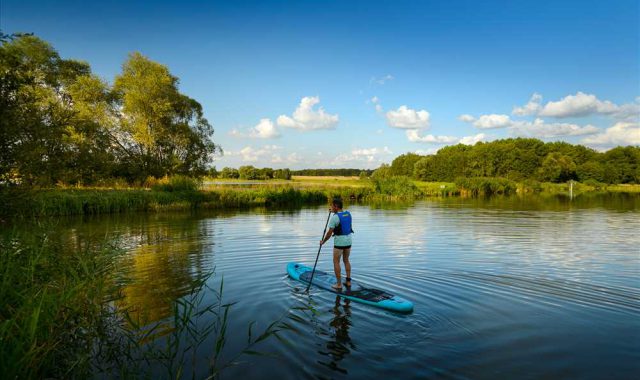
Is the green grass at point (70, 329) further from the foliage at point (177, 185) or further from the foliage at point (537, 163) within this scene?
the foliage at point (537, 163)

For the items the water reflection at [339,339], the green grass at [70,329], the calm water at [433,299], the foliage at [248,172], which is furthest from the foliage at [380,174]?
the green grass at [70,329]

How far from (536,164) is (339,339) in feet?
321

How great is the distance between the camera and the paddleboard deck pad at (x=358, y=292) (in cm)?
830

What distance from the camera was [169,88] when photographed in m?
42.8

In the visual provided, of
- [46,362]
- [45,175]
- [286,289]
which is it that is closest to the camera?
[46,362]

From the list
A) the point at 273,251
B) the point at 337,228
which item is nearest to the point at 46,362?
the point at 337,228

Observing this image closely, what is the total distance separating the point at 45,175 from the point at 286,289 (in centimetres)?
602

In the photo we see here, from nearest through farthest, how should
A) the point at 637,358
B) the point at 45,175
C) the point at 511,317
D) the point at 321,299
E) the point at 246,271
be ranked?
the point at 637,358
the point at 45,175
the point at 511,317
the point at 321,299
the point at 246,271

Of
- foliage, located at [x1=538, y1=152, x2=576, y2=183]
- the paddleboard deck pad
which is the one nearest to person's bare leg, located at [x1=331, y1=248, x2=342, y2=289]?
the paddleboard deck pad

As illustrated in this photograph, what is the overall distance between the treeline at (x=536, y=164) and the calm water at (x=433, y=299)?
6662 cm

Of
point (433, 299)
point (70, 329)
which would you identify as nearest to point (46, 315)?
point (70, 329)

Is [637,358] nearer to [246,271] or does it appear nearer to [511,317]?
[511,317]

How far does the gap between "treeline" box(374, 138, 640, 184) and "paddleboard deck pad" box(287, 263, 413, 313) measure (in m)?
72.4

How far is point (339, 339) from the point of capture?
7039 millimetres
